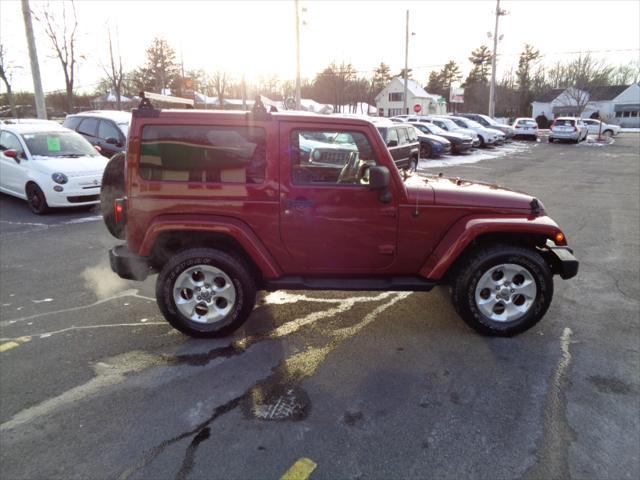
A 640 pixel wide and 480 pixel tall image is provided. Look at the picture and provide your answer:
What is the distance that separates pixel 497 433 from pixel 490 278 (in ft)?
4.93

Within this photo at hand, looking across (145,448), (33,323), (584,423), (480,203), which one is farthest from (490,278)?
→ (33,323)

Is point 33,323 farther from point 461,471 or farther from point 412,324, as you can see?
point 461,471

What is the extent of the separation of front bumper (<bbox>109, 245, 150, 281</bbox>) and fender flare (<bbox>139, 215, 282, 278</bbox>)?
13 centimetres

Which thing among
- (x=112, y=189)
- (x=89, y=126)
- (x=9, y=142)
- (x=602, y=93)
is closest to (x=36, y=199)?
(x=9, y=142)

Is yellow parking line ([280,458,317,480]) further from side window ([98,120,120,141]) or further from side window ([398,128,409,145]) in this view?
side window ([398,128,409,145])

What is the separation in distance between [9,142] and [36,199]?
180cm

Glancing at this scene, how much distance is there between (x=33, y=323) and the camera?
4324 mm

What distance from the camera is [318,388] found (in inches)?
130

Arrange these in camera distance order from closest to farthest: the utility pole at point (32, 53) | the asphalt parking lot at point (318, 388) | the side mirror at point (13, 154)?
the asphalt parking lot at point (318, 388), the side mirror at point (13, 154), the utility pole at point (32, 53)

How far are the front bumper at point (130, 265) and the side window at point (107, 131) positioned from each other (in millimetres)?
9470

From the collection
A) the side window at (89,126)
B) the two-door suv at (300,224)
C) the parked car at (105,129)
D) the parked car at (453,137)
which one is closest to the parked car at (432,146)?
the parked car at (453,137)

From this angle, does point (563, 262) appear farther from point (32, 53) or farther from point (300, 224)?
point (32, 53)

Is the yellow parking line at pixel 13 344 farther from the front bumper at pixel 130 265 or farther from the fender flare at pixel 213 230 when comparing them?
the fender flare at pixel 213 230

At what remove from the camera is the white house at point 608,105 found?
63.8 m
